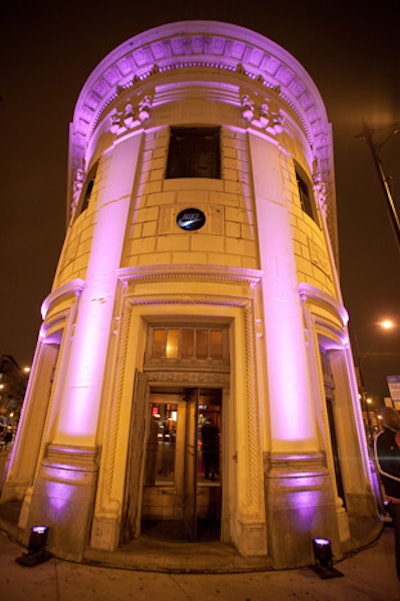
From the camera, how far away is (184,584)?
154 inches

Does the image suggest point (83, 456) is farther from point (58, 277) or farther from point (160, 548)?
point (58, 277)

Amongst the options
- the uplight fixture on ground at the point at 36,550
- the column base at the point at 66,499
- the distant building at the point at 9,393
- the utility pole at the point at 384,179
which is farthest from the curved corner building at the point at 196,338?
the distant building at the point at 9,393

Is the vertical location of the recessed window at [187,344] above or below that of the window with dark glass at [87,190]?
below

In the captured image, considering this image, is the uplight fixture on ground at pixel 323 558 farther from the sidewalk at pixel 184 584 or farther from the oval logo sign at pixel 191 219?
the oval logo sign at pixel 191 219

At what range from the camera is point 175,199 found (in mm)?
7348

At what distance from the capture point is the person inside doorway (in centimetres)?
674

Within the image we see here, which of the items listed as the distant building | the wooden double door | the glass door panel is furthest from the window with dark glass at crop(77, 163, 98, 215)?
the distant building

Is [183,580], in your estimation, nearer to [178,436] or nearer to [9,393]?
[178,436]

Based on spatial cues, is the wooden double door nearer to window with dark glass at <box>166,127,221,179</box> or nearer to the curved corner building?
the curved corner building

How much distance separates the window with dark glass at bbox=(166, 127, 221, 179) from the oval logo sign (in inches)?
57.9

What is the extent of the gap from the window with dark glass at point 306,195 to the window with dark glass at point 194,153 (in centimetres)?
287

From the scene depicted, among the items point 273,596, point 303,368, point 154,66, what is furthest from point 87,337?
point 154,66

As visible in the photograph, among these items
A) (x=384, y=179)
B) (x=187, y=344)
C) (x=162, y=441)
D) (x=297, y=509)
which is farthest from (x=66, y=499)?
(x=384, y=179)

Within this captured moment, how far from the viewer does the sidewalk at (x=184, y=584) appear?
3598 millimetres
